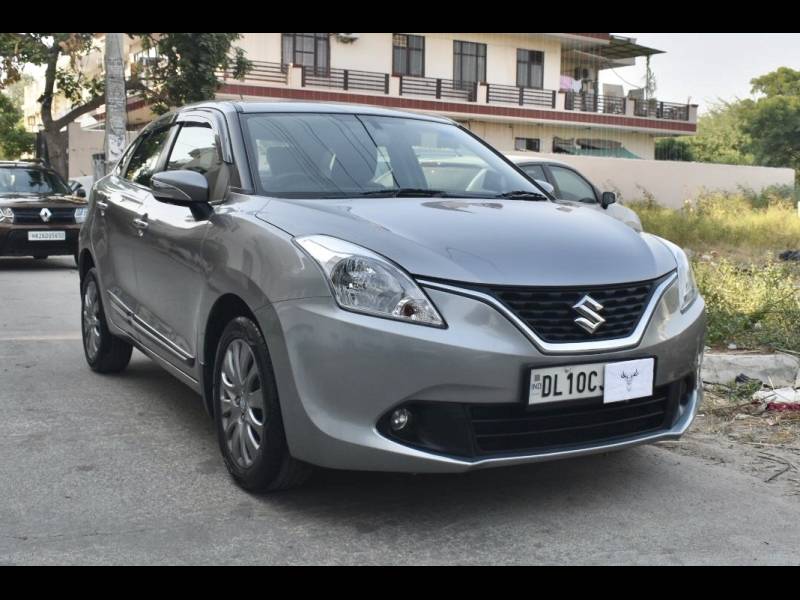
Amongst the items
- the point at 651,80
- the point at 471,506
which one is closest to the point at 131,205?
the point at 471,506

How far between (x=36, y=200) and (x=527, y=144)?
2792 cm

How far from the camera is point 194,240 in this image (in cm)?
437

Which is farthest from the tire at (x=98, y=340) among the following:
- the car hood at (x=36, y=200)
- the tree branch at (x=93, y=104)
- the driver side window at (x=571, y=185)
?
the tree branch at (x=93, y=104)

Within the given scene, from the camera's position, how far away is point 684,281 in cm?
404

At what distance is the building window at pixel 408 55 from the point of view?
117 feet

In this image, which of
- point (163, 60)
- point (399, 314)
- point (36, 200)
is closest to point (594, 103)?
point (163, 60)

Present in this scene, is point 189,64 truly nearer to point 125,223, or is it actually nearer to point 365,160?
point 125,223

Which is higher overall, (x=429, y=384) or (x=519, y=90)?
(x=519, y=90)

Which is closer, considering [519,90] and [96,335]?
[96,335]

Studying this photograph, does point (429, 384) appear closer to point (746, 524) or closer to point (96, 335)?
point (746, 524)

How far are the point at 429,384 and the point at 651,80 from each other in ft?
139

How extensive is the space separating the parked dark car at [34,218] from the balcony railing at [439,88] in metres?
22.3

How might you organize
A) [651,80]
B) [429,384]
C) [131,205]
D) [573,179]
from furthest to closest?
[651,80] → [573,179] → [131,205] → [429,384]

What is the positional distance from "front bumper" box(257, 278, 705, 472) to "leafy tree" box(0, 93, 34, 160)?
3162cm
